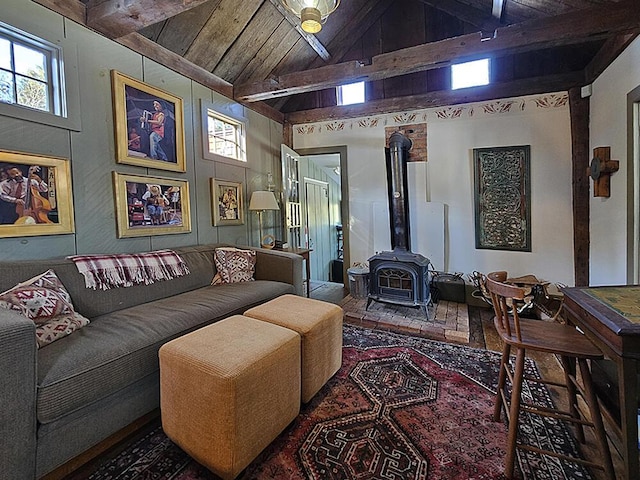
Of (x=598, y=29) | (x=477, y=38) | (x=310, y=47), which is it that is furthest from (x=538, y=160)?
(x=310, y=47)

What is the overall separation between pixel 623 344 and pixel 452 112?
342cm

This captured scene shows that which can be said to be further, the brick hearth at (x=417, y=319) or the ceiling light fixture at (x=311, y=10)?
the brick hearth at (x=417, y=319)

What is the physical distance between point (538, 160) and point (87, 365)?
14.5 feet

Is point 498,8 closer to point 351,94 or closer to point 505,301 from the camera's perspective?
point 351,94

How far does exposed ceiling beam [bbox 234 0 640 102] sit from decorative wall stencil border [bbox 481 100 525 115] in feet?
2.98

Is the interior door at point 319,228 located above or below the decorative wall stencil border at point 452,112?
below

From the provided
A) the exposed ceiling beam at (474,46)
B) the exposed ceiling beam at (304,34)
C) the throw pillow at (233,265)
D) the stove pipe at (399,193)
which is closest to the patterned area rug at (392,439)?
the throw pillow at (233,265)

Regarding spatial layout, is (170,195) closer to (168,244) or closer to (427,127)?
(168,244)

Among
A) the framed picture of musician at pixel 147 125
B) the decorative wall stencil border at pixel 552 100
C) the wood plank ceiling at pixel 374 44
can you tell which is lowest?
the framed picture of musician at pixel 147 125

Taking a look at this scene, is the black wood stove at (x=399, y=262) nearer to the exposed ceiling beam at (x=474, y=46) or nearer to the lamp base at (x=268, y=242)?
the exposed ceiling beam at (x=474, y=46)

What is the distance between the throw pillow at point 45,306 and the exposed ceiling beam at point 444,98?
3.76 metres

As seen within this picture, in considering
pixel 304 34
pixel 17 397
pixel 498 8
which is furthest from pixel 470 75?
pixel 17 397

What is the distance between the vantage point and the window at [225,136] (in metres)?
3.47

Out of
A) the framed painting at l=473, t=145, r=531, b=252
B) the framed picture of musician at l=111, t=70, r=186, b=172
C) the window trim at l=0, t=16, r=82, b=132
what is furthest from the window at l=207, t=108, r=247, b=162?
the framed painting at l=473, t=145, r=531, b=252
